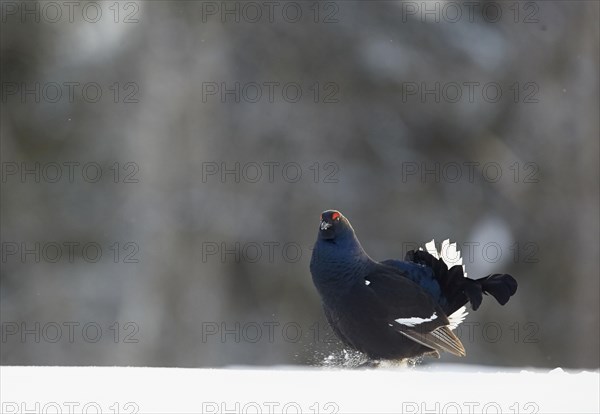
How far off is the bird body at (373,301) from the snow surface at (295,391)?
3.6 inches

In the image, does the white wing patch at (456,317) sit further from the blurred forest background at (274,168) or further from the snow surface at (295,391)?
the blurred forest background at (274,168)

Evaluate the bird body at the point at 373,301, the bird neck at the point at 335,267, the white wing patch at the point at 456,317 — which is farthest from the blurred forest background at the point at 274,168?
the bird neck at the point at 335,267

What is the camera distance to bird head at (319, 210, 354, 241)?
2562 mm

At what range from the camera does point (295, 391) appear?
2.19 meters

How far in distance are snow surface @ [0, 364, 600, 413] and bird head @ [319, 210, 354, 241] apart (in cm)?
41

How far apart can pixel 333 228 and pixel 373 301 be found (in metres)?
0.25

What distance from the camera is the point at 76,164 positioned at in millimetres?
6719

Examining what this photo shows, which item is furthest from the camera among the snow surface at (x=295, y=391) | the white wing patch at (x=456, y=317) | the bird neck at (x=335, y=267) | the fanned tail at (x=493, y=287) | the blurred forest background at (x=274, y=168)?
the blurred forest background at (x=274, y=168)

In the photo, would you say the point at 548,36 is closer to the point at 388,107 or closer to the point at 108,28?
the point at 388,107

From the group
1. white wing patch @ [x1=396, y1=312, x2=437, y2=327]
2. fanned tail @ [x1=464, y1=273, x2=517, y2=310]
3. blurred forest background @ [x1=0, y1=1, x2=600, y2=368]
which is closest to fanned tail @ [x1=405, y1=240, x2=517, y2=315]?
fanned tail @ [x1=464, y1=273, x2=517, y2=310]

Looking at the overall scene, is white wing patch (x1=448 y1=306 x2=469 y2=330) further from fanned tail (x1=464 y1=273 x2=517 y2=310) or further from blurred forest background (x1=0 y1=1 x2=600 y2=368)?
blurred forest background (x1=0 y1=1 x2=600 y2=368)

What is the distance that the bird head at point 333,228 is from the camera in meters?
2.56

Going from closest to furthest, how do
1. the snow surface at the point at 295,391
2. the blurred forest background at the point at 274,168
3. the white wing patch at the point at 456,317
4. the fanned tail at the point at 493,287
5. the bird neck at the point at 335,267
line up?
the snow surface at the point at 295,391
the bird neck at the point at 335,267
the fanned tail at the point at 493,287
the white wing patch at the point at 456,317
the blurred forest background at the point at 274,168

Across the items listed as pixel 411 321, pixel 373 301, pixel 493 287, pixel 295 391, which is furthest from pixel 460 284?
pixel 295 391
